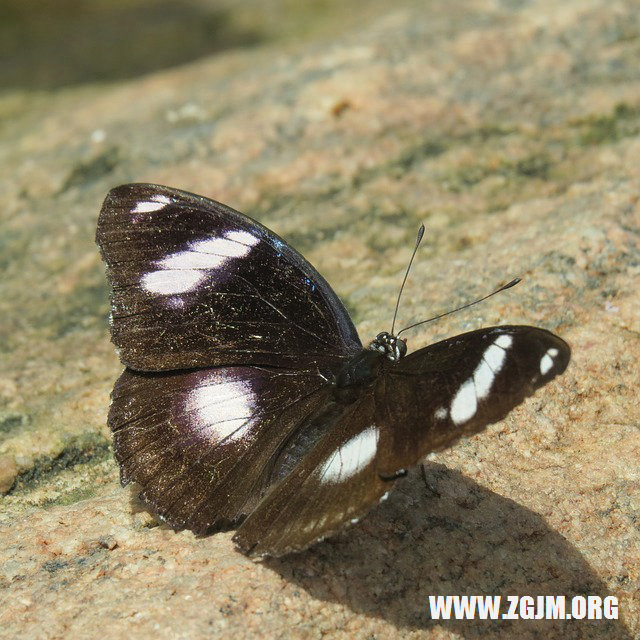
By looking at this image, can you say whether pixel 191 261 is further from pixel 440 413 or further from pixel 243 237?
pixel 440 413

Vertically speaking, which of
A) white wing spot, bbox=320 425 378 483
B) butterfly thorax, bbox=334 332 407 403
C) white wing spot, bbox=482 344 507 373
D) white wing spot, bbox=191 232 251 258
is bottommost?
white wing spot, bbox=320 425 378 483

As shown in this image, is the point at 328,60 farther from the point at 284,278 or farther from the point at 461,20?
the point at 284,278

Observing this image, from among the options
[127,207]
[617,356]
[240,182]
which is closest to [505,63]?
[240,182]

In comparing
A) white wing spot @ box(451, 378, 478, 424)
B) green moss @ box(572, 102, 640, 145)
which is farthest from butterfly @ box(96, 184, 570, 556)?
green moss @ box(572, 102, 640, 145)

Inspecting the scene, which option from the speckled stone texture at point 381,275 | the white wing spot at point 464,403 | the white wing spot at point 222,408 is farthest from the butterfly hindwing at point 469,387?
the white wing spot at point 222,408

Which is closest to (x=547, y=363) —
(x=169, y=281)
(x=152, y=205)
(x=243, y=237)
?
(x=243, y=237)

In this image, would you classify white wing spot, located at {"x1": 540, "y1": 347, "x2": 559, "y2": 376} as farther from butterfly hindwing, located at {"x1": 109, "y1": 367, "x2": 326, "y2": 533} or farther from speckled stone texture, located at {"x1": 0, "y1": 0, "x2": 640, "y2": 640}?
butterfly hindwing, located at {"x1": 109, "y1": 367, "x2": 326, "y2": 533}
